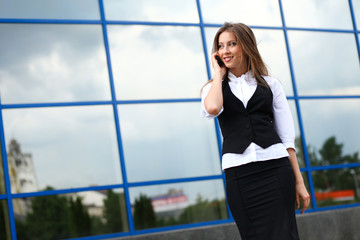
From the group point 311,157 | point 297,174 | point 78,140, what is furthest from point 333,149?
point 297,174

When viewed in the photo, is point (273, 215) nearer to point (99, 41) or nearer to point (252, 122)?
point (252, 122)

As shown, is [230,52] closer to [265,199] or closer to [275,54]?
[265,199]

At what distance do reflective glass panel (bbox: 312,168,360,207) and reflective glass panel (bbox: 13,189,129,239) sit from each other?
8.66ft

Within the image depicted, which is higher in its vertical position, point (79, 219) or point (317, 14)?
point (317, 14)

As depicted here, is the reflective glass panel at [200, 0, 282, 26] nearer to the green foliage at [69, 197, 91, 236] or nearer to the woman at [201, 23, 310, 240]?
the green foliage at [69, 197, 91, 236]

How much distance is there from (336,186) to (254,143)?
4.57 meters

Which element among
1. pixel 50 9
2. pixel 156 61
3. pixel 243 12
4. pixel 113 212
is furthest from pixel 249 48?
pixel 243 12

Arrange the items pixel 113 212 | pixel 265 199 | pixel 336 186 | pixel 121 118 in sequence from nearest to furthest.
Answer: pixel 265 199, pixel 113 212, pixel 121 118, pixel 336 186

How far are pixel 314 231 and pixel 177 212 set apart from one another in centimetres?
168

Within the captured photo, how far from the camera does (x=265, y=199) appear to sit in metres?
2.77

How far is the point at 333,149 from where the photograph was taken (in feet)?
23.2

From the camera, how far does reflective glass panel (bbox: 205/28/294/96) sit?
6.86 metres

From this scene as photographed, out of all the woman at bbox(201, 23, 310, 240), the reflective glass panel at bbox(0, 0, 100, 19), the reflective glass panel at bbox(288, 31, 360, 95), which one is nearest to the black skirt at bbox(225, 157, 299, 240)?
the woman at bbox(201, 23, 310, 240)

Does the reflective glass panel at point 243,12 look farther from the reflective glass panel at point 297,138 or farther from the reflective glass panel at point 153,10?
the reflective glass panel at point 297,138
